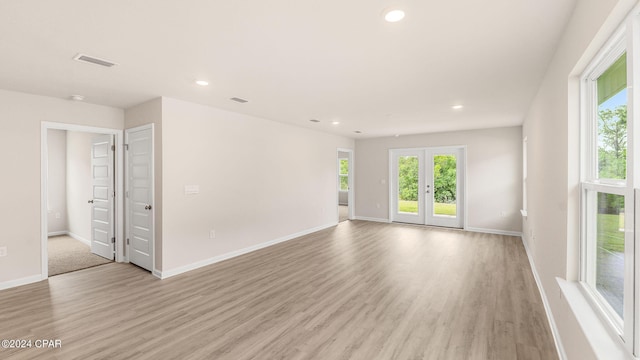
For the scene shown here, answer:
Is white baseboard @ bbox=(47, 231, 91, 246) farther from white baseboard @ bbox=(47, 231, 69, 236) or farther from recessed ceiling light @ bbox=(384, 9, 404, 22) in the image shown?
recessed ceiling light @ bbox=(384, 9, 404, 22)

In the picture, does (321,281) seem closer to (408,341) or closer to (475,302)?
(408,341)

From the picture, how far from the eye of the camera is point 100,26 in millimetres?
2047

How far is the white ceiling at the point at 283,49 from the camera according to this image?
186 centimetres

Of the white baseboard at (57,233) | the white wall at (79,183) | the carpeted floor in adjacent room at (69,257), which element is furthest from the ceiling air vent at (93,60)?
the white baseboard at (57,233)

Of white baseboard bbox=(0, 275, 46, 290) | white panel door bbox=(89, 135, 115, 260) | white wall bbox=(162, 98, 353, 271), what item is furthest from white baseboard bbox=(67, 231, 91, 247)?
white wall bbox=(162, 98, 353, 271)

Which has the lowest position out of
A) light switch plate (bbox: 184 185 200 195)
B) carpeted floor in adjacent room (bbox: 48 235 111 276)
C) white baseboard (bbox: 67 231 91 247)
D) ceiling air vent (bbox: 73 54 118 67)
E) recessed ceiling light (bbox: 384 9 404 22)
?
carpeted floor in adjacent room (bbox: 48 235 111 276)

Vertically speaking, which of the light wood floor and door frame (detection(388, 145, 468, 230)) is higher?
door frame (detection(388, 145, 468, 230))

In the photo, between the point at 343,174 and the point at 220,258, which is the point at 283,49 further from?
the point at 343,174

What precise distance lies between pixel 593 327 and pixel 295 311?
2.28 meters

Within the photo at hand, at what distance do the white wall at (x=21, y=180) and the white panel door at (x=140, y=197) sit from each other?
37.3 inches

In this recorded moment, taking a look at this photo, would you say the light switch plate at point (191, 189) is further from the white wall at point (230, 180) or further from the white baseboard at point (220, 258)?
the white baseboard at point (220, 258)

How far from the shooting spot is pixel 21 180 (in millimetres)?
3639

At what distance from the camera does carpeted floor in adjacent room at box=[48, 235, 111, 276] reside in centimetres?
428

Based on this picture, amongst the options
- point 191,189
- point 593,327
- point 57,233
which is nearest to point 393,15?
point 593,327
